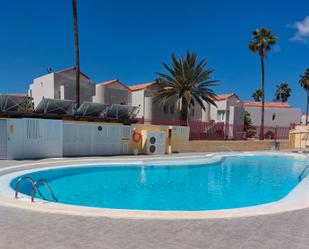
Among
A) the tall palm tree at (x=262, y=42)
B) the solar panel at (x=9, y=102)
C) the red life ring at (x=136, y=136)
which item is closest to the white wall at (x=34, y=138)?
the solar panel at (x=9, y=102)

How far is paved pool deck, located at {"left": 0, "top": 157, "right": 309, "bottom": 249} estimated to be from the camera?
4008 millimetres

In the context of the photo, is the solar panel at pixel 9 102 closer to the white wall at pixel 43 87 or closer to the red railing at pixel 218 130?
the red railing at pixel 218 130

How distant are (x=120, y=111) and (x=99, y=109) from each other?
5.42ft

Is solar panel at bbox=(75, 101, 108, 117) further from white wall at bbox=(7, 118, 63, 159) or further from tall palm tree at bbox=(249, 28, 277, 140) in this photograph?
tall palm tree at bbox=(249, 28, 277, 140)

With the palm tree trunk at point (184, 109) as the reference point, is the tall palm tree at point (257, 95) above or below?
above

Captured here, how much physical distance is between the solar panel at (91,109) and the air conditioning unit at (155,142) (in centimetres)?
410

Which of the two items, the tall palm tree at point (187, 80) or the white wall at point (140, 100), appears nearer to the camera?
the tall palm tree at point (187, 80)

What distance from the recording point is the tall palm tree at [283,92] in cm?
6656

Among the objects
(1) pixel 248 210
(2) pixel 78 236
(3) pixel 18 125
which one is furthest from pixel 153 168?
(2) pixel 78 236

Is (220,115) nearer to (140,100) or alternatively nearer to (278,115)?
(140,100)

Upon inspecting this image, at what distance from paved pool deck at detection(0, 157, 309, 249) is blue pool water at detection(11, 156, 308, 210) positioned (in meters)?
2.97

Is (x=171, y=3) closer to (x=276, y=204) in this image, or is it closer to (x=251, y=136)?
(x=251, y=136)

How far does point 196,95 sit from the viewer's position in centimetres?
2608

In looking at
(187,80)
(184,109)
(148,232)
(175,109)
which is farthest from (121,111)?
(148,232)
